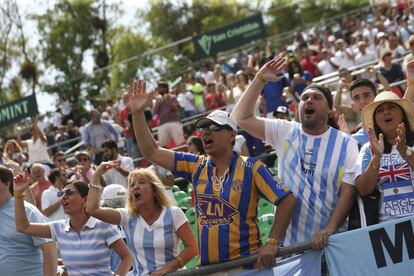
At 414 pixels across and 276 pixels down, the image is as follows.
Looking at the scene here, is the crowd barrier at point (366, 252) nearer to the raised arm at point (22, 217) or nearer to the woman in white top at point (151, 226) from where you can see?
the woman in white top at point (151, 226)

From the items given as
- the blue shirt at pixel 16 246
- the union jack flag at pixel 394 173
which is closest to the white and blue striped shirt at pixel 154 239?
the blue shirt at pixel 16 246

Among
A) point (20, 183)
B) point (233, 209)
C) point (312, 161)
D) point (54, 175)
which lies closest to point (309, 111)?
point (312, 161)

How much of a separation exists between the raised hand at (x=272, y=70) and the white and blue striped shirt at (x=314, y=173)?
0.44m

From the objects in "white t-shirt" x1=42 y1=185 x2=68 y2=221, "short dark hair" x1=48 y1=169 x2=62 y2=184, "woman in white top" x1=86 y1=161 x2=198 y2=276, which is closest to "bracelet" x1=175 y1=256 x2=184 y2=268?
"woman in white top" x1=86 y1=161 x2=198 y2=276

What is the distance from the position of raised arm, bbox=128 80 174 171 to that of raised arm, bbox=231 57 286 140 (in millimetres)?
578

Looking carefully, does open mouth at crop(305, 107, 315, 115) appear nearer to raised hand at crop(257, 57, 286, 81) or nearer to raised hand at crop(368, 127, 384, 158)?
raised hand at crop(257, 57, 286, 81)

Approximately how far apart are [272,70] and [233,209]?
3.68 ft

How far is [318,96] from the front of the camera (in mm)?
6977

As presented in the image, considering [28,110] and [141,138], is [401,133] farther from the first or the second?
[28,110]

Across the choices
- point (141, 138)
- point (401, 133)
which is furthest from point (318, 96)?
point (141, 138)

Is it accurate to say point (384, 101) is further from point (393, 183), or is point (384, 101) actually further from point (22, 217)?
point (22, 217)

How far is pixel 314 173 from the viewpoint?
684cm

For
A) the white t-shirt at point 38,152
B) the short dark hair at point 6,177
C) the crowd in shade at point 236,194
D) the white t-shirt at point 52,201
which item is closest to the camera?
the crowd in shade at point 236,194

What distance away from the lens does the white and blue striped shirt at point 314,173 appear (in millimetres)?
6836
